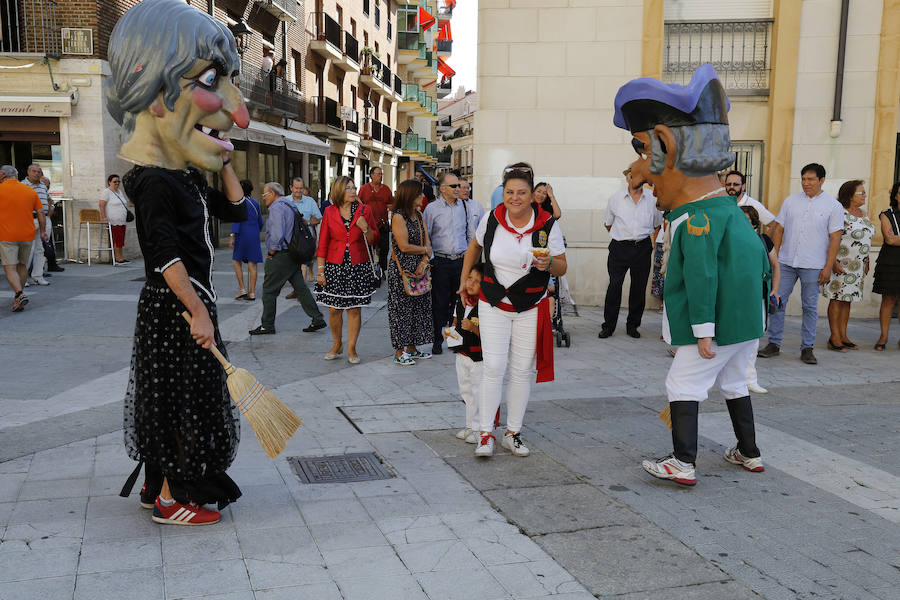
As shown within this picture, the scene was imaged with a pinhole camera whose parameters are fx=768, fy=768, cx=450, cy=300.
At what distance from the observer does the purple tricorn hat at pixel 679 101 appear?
160 inches

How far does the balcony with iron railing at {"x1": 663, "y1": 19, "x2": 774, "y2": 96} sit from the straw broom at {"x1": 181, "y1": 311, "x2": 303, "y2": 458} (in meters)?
9.18

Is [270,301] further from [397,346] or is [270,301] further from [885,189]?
[885,189]

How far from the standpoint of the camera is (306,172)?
30.9 m

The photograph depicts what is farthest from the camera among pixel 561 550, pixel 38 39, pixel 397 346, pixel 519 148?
pixel 38 39

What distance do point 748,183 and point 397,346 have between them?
652 centimetres

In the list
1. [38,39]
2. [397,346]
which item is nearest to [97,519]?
[397,346]

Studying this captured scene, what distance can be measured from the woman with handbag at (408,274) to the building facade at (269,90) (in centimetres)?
894

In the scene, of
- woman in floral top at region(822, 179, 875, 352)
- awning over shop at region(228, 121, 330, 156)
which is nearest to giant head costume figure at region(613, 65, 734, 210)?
woman in floral top at region(822, 179, 875, 352)

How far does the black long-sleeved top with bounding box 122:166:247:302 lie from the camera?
3.28 meters

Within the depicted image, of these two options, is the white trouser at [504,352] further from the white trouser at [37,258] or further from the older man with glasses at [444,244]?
the white trouser at [37,258]

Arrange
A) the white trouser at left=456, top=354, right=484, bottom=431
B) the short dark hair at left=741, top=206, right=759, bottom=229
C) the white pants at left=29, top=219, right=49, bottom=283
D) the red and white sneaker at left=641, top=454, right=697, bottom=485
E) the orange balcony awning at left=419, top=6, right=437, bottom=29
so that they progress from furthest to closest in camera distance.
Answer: the orange balcony awning at left=419, top=6, right=437, bottom=29 < the white pants at left=29, top=219, right=49, bottom=283 < the short dark hair at left=741, top=206, right=759, bottom=229 < the white trouser at left=456, top=354, right=484, bottom=431 < the red and white sneaker at left=641, top=454, right=697, bottom=485

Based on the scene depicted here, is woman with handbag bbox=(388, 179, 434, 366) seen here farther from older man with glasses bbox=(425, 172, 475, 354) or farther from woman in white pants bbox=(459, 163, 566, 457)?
woman in white pants bbox=(459, 163, 566, 457)

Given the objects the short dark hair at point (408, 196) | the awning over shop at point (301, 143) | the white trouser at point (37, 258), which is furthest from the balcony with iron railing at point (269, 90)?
the short dark hair at point (408, 196)

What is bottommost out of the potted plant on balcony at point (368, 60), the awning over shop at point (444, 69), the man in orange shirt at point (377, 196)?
the man in orange shirt at point (377, 196)
